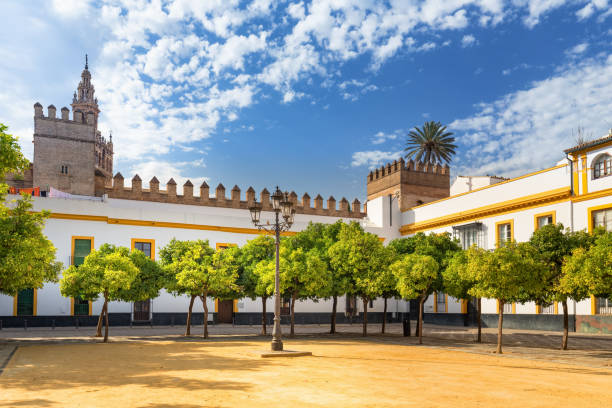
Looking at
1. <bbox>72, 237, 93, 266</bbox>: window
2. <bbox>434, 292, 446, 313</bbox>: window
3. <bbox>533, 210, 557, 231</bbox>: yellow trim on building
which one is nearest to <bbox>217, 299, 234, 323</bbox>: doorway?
<bbox>72, 237, 93, 266</bbox>: window

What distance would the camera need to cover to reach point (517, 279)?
18844 mm

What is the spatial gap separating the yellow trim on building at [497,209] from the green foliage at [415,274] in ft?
33.9

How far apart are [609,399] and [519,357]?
795 centimetres

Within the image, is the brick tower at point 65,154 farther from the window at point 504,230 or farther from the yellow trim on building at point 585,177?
the yellow trim on building at point 585,177

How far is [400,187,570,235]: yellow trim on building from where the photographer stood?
29109mm

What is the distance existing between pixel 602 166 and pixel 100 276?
24.0 metres

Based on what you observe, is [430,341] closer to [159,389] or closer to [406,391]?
[406,391]

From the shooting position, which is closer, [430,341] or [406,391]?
[406,391]

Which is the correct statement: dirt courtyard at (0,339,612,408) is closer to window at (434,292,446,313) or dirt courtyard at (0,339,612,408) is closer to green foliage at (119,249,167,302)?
green foliage at (119,249,167,302)

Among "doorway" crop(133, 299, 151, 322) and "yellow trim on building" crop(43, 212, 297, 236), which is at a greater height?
"yellow trim on building" crop(43, 212, 297, 236)

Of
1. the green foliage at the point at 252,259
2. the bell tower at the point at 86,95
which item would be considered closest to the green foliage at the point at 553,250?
the green foliage at the point at 252,259

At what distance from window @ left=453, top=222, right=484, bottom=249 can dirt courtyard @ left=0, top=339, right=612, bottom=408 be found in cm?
1770

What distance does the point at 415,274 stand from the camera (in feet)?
73.1

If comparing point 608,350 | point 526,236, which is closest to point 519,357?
point 608,350
